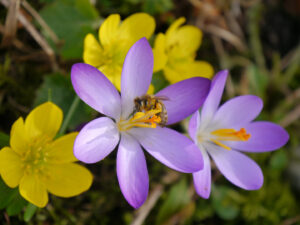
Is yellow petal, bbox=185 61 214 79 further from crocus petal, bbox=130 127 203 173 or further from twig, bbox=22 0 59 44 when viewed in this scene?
twig, bbox=22 0 59 44

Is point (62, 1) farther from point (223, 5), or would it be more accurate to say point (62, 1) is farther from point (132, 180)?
point (223, 5)

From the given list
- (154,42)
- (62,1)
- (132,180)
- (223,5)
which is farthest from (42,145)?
(223,5)

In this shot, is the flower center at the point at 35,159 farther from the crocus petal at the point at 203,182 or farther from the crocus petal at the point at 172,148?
the crocus petal at the point at 203,182

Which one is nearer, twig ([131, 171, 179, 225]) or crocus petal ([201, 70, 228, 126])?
crocus petal ([201, 70, 228, 126])

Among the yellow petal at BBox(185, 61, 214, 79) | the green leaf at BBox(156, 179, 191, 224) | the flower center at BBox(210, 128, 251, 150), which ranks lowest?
the green leaf at BBox(156, 179, 191, 224)

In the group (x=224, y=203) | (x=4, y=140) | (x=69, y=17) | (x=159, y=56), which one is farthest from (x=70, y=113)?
(x=224, y=203)

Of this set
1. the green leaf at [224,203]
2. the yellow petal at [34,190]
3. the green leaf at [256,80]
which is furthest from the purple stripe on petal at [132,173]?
the green leaf at [256,80]

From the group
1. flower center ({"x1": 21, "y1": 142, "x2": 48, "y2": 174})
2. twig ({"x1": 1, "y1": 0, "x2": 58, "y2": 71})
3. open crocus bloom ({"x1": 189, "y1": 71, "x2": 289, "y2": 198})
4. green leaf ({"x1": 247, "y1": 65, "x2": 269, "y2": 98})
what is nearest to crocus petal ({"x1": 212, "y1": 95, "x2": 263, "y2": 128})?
open crocus bloom ({"x1": 189, "y1": 71, "x2": 289, "y2": 198})
